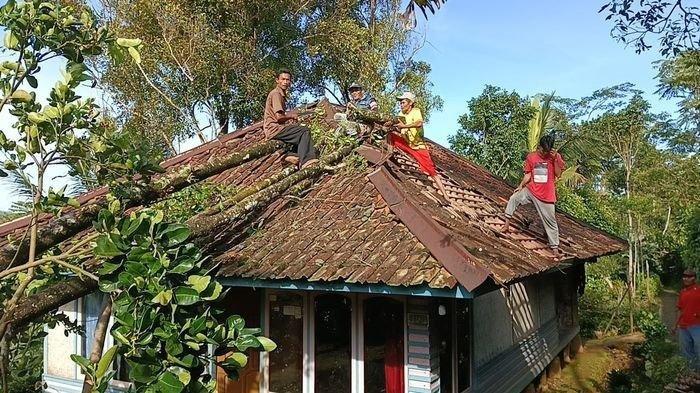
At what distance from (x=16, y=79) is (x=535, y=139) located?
591 inches

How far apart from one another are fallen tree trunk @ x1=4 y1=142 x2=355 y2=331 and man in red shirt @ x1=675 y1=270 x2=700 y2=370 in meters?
7.09

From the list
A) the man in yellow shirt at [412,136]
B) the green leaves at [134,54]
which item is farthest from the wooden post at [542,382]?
the green leaves at [134,54]

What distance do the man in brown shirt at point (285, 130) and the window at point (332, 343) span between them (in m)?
2.19

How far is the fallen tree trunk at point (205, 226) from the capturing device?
4035 millimetres

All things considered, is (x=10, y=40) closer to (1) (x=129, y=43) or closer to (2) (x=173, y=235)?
(1) (x=129, y=43)

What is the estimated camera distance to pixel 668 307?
2447 centimetres

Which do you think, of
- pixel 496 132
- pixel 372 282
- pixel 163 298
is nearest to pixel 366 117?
pixel 372 282

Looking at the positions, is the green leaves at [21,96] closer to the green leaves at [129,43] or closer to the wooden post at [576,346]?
the green leaves at [129,43]

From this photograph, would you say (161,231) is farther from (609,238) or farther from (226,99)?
(226,99)

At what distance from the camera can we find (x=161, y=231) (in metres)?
3.59

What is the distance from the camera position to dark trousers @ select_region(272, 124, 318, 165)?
862cm

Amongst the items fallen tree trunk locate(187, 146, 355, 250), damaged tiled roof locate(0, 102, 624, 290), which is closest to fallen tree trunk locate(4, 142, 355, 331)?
fallen tree trunk locate(187, 146, 355, 250)

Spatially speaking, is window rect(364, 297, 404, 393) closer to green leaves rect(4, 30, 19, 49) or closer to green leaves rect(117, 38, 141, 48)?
green leaves rect(117, 38, 141, 48)

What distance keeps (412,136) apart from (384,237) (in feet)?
8.00
